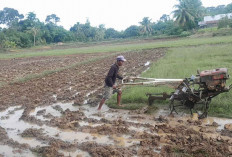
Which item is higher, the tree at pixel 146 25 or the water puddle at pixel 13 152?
the tree at pixel 146 25

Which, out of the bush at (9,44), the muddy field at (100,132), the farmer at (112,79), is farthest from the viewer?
the bush at (9,44)

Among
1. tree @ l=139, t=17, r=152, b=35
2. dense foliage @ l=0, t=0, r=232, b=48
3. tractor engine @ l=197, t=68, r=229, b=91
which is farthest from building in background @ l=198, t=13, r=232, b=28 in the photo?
tractor engine @ l=197, t=68, r=229, b=91

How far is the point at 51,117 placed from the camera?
6.04m

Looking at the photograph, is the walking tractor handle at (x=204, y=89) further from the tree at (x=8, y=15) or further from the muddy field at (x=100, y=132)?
the tree at (x=8, y=15)

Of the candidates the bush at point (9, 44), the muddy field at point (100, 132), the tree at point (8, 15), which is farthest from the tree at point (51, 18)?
the muddy field at point (100, 132)

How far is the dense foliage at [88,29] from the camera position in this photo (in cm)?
4584

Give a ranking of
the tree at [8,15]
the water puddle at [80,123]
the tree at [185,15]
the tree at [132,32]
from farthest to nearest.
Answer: the tree at [8,15] < the tree at [132,32] < the tree at [185,15] < the water puddle at [80,123]

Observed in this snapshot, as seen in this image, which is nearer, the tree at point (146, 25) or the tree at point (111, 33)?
the tree at point (146, 25)

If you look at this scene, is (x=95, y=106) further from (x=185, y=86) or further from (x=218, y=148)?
(x=218, y=148)

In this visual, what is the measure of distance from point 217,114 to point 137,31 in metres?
57.9

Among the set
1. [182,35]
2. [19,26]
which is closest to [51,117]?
[182,35]

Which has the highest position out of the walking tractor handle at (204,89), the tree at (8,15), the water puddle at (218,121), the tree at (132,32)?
the tree at (8,15)

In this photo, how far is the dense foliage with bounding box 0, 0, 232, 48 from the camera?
1805 inches

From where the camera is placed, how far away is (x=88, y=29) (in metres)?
62.2
